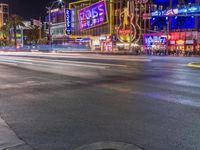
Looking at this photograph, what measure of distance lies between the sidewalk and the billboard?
243 feet

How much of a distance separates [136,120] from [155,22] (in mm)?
62553

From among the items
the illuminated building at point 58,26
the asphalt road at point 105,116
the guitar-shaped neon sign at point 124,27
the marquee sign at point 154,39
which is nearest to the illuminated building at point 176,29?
Result: the marquee sign at point 154,39

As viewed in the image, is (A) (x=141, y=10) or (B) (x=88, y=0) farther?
(B) (x=88, y=0)

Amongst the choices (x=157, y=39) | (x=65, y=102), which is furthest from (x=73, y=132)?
(x=157, y=39)

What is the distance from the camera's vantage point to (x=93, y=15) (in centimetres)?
8369

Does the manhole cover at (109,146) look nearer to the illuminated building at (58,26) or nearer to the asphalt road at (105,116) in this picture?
the asphalt road at (105,116)

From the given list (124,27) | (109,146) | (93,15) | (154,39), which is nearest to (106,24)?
(93,15)

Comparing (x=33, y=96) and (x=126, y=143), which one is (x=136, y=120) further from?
(x=33, y=96)

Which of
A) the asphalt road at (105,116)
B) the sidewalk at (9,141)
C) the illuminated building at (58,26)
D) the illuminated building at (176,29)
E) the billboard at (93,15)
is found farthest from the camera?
the illuminated building at (58,26)

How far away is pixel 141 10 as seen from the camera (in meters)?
71.5

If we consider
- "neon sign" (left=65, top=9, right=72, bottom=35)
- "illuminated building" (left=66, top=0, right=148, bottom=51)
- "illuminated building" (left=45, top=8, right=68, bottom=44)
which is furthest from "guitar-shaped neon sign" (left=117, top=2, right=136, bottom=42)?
"illuminated building" (left=45, top=8, right=68, bottom=44)

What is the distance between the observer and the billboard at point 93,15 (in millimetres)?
81012

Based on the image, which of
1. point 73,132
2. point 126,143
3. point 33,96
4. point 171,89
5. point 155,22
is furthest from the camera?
point 155,22

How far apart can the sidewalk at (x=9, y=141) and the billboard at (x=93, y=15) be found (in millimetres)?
74053
